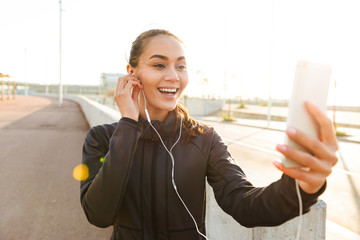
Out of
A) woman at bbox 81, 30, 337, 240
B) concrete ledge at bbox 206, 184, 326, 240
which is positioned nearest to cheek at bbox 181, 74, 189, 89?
woman at bbox 81, 30, 337, 240

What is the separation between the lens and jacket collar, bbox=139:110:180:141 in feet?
6.05

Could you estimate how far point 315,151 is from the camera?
989 millimetres

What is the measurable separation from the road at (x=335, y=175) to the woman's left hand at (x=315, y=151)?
1.12m

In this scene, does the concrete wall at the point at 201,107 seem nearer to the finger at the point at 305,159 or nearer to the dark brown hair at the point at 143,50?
the dark brown hair at the point at 143,50

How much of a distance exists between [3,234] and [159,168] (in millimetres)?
3098

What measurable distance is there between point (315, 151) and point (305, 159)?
0.04 meters

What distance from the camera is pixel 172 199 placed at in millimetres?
1758

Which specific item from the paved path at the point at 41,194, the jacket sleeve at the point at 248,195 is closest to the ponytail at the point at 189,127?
the jacket sleeve at the point at 248,195

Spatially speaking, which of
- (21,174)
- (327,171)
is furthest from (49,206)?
(327,171)

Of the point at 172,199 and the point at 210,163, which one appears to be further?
the point at 210,163

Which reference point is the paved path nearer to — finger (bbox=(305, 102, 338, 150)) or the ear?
the ear

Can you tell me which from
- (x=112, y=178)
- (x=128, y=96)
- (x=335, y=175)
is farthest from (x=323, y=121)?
(x=335, y=175)

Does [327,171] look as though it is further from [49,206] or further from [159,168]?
[49,206]

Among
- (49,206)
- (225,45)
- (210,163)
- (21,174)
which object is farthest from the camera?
(225,45)
